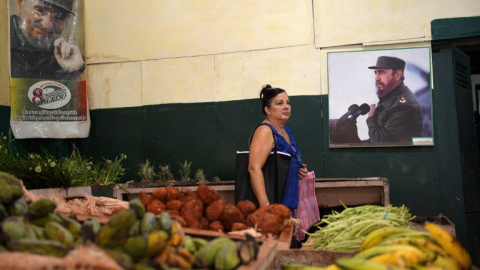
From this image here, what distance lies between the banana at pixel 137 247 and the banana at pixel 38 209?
0.49 m

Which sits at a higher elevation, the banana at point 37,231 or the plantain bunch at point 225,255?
the banana at point 37,231

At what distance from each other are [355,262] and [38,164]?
370cm

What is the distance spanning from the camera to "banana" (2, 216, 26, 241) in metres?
1.57

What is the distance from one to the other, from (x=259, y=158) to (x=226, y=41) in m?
2.65

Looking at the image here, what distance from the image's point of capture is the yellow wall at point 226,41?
550cm

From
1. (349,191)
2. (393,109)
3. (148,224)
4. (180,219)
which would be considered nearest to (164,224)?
(148,224)

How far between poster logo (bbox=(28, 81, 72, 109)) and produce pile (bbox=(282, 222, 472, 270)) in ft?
16.1

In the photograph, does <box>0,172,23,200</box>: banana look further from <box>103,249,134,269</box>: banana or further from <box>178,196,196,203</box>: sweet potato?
<box>178,196,196,203</box>: sweet potato

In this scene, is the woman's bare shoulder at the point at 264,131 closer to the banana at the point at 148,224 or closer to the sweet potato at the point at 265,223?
the sweet potato at the point at 265,223

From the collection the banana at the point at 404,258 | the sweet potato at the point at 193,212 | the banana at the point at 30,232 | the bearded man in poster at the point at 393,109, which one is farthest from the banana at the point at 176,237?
the bearded man in poster at the point at 393,109

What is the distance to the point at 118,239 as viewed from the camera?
1.66 metres

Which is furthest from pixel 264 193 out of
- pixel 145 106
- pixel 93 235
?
pixel 145 106

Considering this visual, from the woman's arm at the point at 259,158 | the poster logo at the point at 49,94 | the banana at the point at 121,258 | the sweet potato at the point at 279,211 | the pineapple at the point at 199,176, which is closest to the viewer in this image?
the banana at the point at 121,258

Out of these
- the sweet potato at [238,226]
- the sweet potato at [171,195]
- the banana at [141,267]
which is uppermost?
the sweet potato at [171,195]
